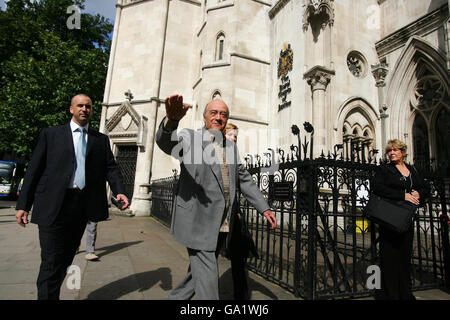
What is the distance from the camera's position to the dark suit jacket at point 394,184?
9.68ft

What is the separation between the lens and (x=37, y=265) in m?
3.89

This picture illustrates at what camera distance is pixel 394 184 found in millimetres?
2971

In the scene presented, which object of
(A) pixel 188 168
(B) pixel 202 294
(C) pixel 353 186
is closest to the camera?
(B) pixel 202 294

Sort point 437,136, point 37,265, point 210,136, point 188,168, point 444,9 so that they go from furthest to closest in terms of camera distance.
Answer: point 437,136 < point 444,9 < point 37,265 < point 210,136 < point 188,168

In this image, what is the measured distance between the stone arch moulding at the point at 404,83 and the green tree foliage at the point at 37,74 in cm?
1675

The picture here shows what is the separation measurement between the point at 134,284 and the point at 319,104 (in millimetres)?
8343

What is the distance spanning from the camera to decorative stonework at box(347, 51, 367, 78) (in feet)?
34.1

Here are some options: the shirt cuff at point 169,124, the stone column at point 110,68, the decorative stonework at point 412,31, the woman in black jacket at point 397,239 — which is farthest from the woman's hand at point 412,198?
the stone column at point 110,68

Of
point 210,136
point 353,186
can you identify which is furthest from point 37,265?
point 353,186

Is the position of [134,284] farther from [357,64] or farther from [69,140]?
[357,64]

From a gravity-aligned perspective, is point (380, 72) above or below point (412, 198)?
above

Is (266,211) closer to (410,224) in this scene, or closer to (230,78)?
(410,224)

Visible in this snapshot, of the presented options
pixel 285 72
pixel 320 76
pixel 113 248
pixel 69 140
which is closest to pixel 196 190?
pixel 69 140
